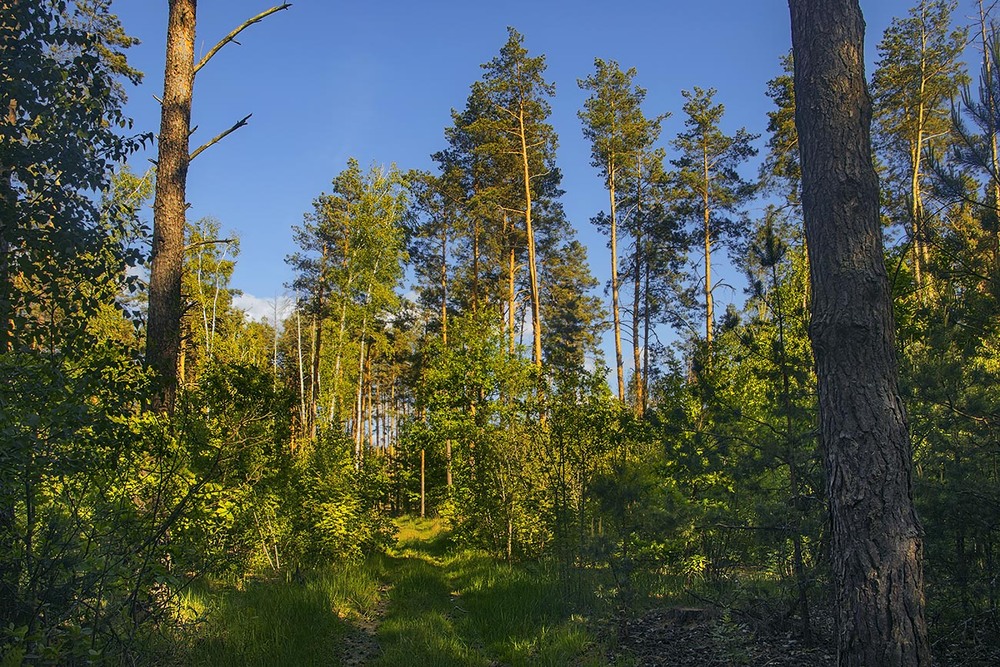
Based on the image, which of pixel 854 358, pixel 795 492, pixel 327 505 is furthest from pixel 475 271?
pixel 854 358

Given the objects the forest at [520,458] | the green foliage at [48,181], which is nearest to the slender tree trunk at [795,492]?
the forest at [520,458]

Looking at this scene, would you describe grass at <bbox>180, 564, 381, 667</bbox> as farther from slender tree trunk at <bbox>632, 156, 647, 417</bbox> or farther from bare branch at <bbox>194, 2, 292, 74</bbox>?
slender tree trunk at <bbox>632, 156, 647, 417</bbox>

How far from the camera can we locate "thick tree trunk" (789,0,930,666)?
11.0 feet

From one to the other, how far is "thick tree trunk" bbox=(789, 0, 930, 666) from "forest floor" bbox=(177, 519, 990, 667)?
138 centimetres

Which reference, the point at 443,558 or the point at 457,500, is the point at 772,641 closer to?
the point at 457,500

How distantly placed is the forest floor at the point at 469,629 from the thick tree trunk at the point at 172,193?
7.58 ft

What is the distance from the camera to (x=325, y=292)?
25609 mm

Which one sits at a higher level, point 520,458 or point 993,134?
point 993,134

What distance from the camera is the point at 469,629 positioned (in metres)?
6.65

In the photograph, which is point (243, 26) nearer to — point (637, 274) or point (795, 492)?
point (795, 492)

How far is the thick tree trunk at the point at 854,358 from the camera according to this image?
3364 mm

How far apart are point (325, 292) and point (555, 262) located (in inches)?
368

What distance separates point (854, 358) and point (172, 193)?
6.21m

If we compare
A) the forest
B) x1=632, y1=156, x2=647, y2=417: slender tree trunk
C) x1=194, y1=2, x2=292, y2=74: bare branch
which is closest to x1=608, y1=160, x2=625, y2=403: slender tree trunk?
x1=632, y1=156, x2=647, y2=417: slender tree trunk
